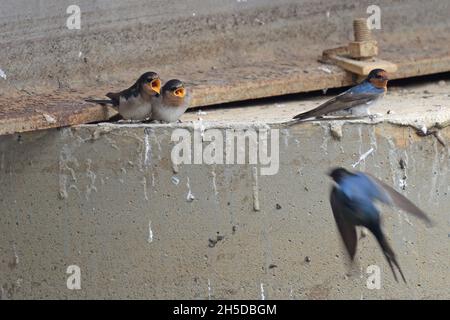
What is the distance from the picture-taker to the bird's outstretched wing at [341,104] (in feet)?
17.1

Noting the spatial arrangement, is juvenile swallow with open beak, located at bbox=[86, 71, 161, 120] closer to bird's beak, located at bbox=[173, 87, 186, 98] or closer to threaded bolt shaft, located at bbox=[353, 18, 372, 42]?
bird's beak, located at bbox=[173, 87, 186, 98]

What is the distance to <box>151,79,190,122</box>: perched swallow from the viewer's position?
525cm

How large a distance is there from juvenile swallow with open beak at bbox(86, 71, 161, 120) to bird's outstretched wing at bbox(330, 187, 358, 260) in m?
0.96

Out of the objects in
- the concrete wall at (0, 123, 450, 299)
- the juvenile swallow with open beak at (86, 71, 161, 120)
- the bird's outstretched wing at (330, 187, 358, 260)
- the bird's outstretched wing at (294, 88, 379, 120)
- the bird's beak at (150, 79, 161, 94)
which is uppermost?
the bird's beak at (150, 79, 161, 94)

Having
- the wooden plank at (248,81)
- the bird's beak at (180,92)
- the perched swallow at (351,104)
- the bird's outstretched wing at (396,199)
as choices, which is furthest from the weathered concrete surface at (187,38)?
the bird's outstretched wing at (396,199)

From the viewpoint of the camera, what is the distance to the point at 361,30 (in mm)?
5867

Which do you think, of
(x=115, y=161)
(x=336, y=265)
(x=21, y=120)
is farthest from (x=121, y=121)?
(x=336, y=265)

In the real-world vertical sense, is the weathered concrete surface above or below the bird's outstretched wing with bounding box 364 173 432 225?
above

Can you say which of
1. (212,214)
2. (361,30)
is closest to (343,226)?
(212,214)

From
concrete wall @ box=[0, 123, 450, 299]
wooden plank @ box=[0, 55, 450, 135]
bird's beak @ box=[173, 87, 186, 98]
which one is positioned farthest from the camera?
bird's beak @ box=[173, 87, 186, 98]

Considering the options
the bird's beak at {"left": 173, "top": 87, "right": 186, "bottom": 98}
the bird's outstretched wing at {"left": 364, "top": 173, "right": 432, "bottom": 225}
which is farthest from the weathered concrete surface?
the bird's outstretched wing at {"left": 364, "top": 173, "right": 432, "bottom": 225}

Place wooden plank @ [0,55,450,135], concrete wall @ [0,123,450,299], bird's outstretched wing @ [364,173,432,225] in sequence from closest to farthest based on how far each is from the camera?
bird's outstretched wing @ [364,173,432,225]
wooden plank @ [0,55,450,135]
concrete wall @ [0,123,450,299]
